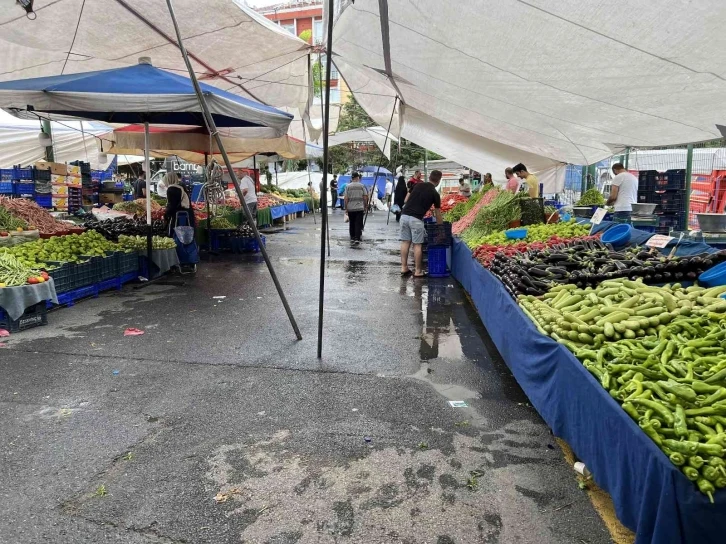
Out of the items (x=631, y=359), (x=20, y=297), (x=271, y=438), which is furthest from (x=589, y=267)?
(x=20, y=297)

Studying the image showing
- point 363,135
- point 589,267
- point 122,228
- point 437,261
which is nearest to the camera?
point 589,267

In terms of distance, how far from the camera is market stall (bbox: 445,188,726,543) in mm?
2287

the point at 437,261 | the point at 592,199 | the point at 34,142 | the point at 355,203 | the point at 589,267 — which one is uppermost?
the point at 34,142

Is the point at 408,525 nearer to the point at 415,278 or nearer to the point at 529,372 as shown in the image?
the point at 529,372

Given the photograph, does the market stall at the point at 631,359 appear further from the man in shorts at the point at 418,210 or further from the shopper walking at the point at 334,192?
the shopper walking at the point at 334,192

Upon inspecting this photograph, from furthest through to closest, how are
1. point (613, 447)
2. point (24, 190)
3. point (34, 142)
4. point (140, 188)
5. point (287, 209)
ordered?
1. point (287, 209)
2. point (140, 188)
3. point (34, 142)
4. point (24, 190)
5. point (613, 447)

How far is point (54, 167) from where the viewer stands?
47.8 feet

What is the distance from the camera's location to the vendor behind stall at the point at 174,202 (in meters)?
10.6

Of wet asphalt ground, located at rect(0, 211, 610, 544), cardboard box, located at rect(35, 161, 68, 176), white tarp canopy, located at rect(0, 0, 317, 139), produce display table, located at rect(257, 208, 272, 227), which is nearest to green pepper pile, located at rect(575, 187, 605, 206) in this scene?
wet asphalt ground, located at rect(0, 211, 610, 544)

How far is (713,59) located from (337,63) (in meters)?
8.90

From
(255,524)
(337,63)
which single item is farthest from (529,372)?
(337,63)

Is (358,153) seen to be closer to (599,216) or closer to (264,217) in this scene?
(264,217)

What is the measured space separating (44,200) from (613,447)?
1568 centimetres

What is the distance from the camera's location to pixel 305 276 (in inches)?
435
